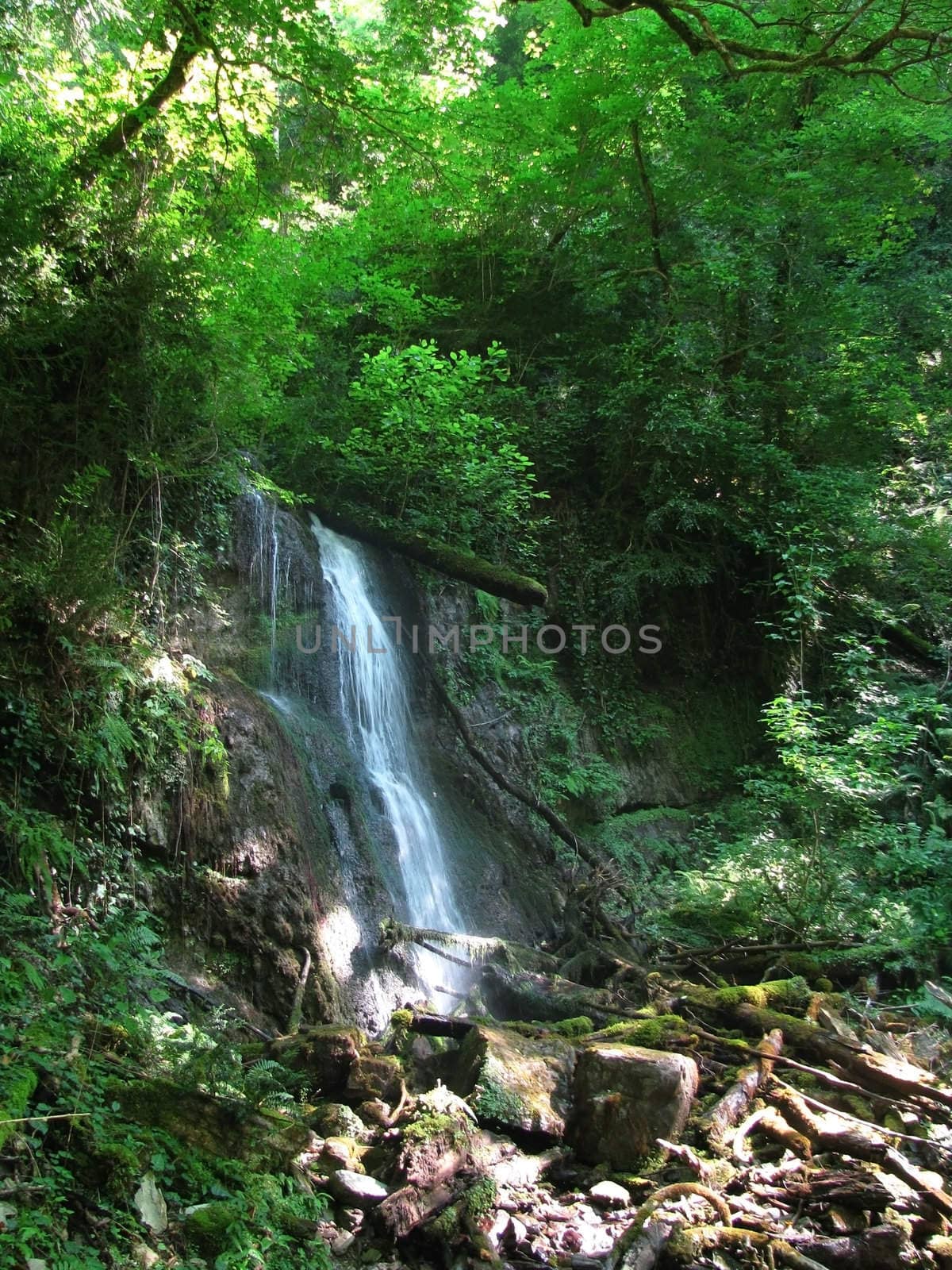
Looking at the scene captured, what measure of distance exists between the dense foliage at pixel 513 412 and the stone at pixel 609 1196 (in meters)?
1.60

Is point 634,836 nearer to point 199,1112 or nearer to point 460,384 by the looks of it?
point 460,384

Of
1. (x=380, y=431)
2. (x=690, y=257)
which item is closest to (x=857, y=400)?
(x=690, y=257)

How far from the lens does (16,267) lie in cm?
550

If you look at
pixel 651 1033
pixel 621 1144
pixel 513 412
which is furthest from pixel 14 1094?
pixel 513 412

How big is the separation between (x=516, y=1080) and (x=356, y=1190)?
3.87 ft

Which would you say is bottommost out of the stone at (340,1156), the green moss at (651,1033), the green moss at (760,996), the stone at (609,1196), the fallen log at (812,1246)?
the stone at (609,1196)

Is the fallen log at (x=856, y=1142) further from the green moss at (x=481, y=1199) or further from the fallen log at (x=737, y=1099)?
the green moss at (x=481, y=1199)

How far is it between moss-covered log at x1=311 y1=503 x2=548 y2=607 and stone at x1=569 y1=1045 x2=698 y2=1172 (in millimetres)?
6569

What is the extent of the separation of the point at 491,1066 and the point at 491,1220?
90 cm

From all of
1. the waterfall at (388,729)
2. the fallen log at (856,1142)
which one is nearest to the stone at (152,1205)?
the fallen log at (856,1142)

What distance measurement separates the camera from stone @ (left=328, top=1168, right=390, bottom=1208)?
11.8ft

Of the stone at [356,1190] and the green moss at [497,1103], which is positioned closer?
the stone at [356,1190]

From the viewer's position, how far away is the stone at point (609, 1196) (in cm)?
388

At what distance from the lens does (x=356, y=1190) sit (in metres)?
3.61
